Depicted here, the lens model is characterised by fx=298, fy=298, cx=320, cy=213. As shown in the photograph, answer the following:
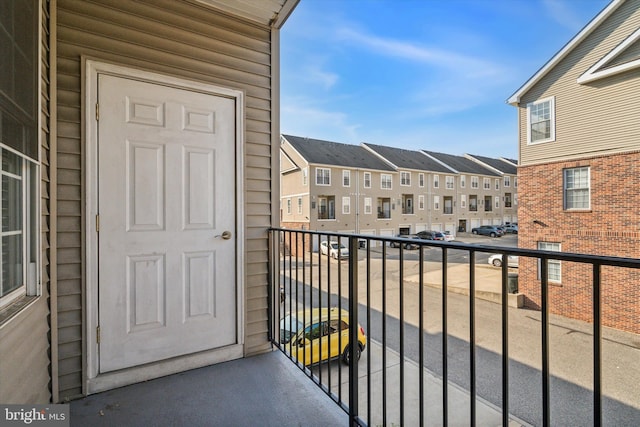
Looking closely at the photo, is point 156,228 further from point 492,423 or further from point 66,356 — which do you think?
point 492,423

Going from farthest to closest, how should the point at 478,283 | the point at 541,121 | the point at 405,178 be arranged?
the point at 405,178
the point at 478,283
the point at 541,121

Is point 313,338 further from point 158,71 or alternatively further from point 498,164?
point 498,164

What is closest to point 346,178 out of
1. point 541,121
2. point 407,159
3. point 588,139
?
point 407,159

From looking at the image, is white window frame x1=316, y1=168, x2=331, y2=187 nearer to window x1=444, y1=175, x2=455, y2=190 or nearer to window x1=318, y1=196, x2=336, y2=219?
window x1=318, y1=196, x2=336, y2=219

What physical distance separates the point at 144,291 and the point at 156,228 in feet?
1.21

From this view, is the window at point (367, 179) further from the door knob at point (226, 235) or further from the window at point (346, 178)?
the door knob at point (226, 235)

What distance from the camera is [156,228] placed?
1.76 m

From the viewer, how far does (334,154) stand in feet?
60.7

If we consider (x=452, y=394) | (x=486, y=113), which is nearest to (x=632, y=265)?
(x=452, y=394)

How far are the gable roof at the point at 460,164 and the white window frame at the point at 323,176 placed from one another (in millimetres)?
11497

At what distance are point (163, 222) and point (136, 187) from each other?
25cm

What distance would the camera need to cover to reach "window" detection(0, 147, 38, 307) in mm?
1020

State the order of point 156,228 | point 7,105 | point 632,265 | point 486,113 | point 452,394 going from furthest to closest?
point 486,113 < point 452,394 < point 156,228 < point 7,105 < point 632,265

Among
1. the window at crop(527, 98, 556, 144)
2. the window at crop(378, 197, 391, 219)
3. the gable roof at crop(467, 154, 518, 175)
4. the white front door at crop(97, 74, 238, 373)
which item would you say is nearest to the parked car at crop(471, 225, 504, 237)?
the gable roof at crop(467, 154, 518, 175)
